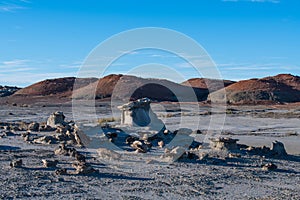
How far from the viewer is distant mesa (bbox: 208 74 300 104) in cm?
8012

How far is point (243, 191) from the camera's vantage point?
1052 cm

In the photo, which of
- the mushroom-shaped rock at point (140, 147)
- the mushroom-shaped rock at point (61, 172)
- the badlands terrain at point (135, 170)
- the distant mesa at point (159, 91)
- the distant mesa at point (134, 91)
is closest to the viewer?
the badlands terrain at point (135, 170)

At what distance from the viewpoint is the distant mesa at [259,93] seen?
80.1 m

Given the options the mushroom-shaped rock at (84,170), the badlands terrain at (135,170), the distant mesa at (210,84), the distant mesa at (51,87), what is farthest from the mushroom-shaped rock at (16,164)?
the distant mesa at (210,84)

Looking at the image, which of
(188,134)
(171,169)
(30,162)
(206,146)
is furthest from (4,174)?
(188,134)

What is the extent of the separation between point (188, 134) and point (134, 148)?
19.6 feet

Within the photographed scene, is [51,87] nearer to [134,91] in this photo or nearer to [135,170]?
[134,91]

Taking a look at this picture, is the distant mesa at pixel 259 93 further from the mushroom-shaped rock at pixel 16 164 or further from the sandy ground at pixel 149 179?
the mushroom-shaped rock at pixel 16 164

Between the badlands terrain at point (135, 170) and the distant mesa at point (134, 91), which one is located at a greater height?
the distant mesa at point (134, 91)

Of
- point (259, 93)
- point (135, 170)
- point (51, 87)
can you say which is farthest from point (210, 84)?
point (135, 170)

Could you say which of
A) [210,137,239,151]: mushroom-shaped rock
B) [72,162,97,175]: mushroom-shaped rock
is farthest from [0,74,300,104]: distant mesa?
[72,162,97,175]: mushroom-shaped rock

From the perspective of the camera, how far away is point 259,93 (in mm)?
82750

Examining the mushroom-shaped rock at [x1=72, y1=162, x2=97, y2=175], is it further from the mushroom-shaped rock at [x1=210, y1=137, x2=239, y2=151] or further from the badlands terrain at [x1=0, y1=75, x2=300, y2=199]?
the mushroom-shaped rock at [x1=210, y1=137, x2=239, y2=151]

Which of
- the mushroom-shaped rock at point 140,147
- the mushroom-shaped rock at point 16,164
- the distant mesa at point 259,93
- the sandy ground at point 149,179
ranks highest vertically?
the distant mesa at point 259,93
